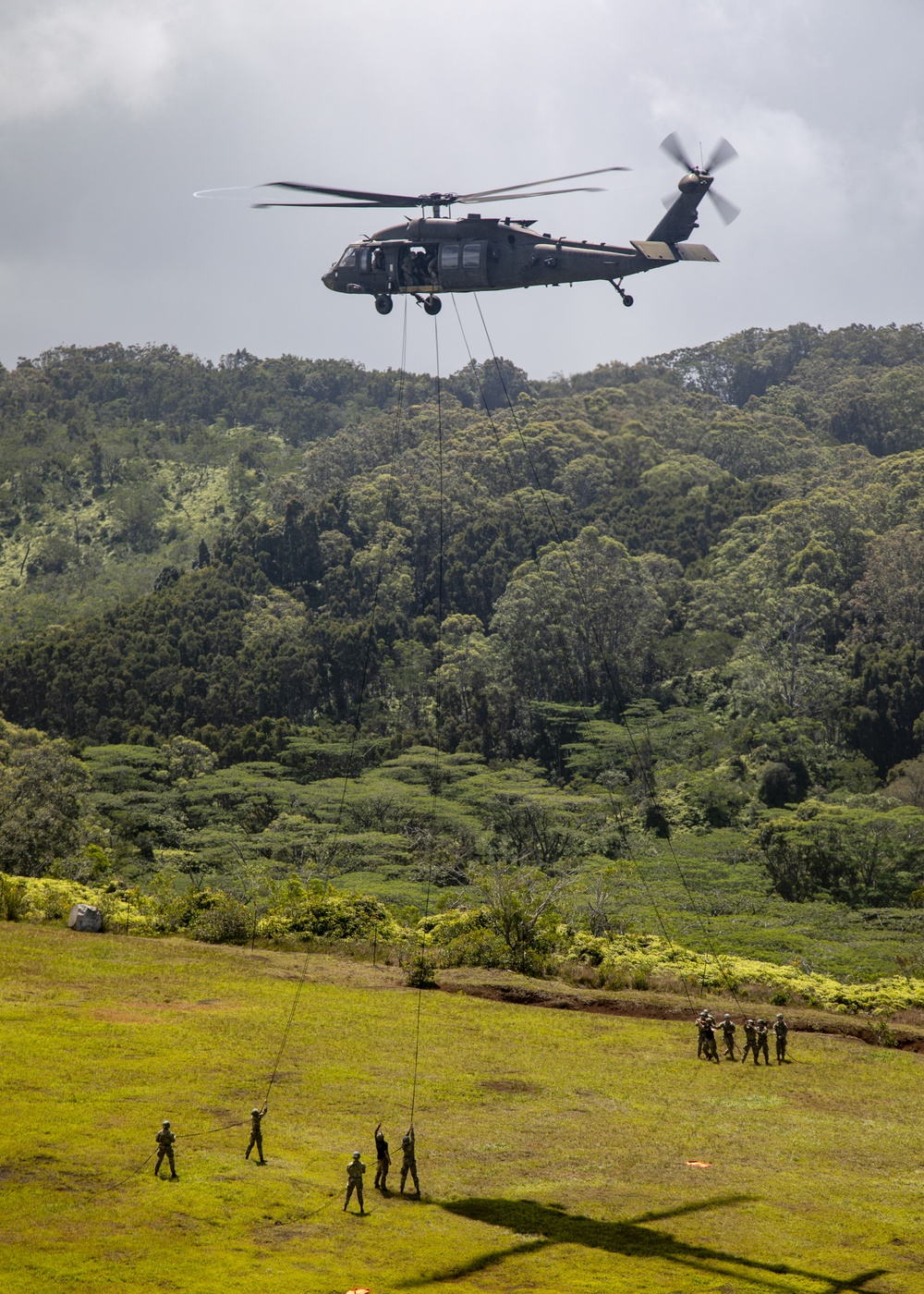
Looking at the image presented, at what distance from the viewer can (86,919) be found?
28.6 m

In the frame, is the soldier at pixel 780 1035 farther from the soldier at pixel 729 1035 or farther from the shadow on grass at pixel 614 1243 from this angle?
the shadow on grass at pixel 614 1243

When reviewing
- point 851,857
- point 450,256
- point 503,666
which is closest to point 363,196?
point 450,256

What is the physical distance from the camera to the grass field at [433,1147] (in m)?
11.6

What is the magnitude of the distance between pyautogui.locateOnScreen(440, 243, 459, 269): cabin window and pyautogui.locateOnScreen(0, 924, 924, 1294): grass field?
1481 centimetres

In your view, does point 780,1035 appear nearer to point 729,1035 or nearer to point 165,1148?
point 729,1035

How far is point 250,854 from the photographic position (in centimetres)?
4347

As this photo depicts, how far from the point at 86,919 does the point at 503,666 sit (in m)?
35.3

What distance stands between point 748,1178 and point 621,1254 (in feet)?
11.1

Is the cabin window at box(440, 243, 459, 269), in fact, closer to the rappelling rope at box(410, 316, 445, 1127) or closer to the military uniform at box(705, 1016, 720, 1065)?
the rappelling rope at box(410, 316, 445, 1127)

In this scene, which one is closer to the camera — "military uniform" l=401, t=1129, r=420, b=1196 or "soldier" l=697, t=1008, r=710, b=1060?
"military uniform" l=401, t=1129, r=420, b=1196

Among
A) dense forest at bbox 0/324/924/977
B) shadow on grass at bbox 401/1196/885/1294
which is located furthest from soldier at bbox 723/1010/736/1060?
dense forest at bbox 0/324/924/977

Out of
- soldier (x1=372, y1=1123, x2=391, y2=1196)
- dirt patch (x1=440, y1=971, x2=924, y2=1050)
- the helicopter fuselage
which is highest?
the helicopter fuselage

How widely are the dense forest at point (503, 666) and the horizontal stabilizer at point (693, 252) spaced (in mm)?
15933

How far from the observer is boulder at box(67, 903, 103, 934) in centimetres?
2858
